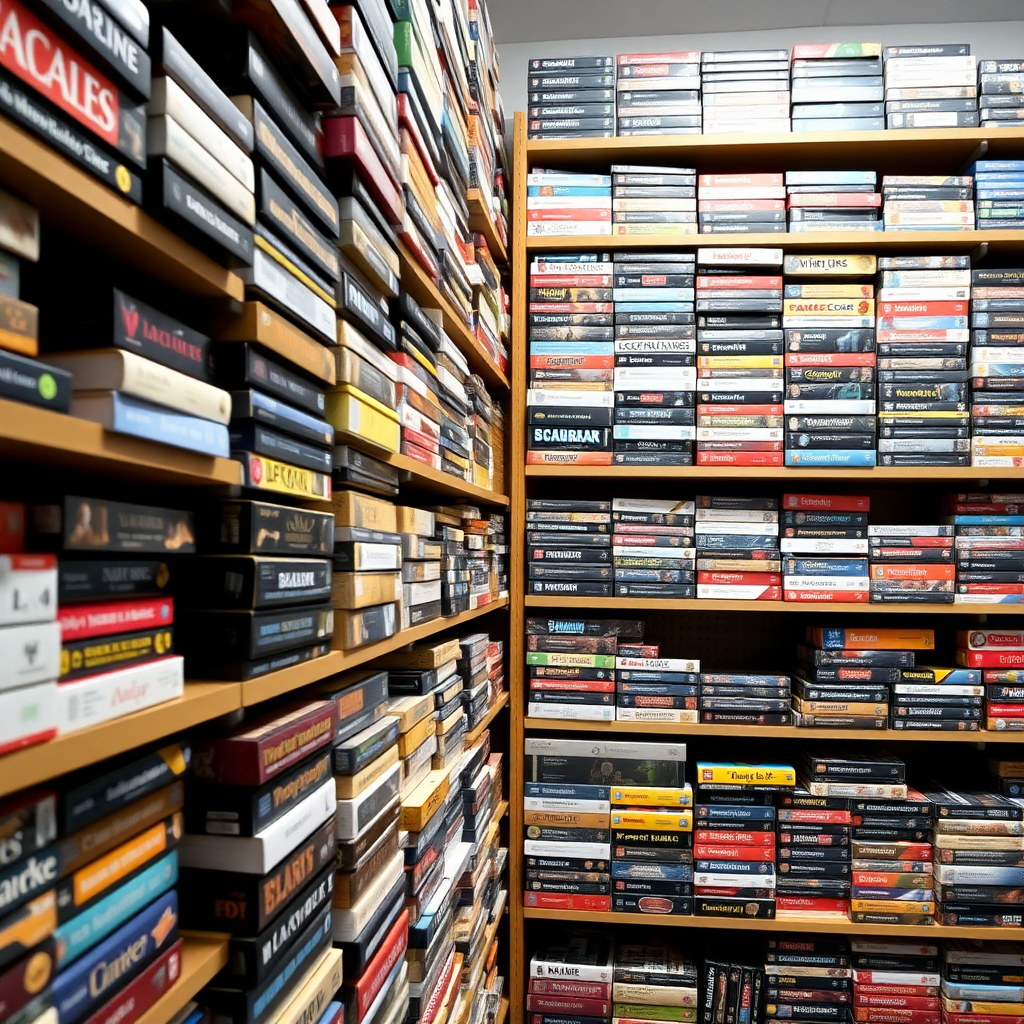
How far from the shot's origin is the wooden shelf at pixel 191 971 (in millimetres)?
589

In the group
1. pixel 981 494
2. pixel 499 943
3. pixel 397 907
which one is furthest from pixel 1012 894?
pixel 397 907

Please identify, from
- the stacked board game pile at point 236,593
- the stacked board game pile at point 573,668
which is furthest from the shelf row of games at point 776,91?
the stacked board game pile at point 236,593

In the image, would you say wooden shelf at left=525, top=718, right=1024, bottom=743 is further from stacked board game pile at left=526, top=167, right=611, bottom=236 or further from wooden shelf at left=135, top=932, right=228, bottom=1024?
wooden shelf at left=135, top=932, right=228, bottom=1024

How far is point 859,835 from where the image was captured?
6.97ft

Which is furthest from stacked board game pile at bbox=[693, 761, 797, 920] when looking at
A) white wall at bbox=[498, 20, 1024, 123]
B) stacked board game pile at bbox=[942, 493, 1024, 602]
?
white wall at bbox=[498, 20, 1024, 123]

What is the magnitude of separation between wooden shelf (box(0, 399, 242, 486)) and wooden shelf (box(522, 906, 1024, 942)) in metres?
1.95

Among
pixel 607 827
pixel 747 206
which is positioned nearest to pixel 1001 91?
pixel 747 206

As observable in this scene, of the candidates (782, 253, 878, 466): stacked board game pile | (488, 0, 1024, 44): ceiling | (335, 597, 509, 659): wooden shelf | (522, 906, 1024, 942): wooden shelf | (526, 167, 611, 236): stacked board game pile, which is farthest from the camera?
(488, 0, 1024, 44): ceiling

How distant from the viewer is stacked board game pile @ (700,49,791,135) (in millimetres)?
2180

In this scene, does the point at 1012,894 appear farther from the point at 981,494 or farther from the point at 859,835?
the point at 981,494

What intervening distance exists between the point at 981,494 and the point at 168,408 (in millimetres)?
2254

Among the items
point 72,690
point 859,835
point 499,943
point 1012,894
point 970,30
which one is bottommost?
point 499,943

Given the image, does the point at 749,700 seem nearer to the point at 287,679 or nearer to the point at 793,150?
the point at 793,150

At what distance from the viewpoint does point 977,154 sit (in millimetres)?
2180
